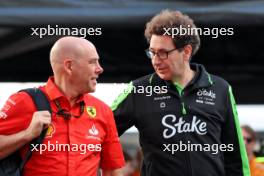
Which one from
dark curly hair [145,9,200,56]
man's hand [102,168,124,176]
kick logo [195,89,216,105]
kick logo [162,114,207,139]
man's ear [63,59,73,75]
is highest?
dark curly hair [145,9,200,56]

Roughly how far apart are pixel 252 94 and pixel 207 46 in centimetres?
50

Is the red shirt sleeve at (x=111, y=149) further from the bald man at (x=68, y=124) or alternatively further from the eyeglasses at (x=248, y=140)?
the eyeglasses at (x=248, y=140)

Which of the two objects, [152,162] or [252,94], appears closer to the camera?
[152,162]

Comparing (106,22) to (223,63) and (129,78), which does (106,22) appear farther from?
(223,63)

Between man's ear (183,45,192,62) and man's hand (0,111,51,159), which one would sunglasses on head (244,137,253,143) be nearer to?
man's ear (183,45,192,62)

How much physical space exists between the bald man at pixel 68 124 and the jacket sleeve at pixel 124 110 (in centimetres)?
25

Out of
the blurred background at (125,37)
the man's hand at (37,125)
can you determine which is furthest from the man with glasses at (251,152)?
the man's hand at (37,125)

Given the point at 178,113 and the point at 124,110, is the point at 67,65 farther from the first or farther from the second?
the point at 178,113

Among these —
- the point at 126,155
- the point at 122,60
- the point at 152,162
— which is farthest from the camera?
the point at 126,155

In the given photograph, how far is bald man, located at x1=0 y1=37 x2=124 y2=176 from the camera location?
3.62 meters

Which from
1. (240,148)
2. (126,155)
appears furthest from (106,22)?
(126,155)

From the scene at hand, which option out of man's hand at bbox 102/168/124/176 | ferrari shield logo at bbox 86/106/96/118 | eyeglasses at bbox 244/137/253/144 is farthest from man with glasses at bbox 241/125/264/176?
ferrari shield logo at bbox 86/106/96/118

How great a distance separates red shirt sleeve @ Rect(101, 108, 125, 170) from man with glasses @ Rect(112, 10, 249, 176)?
0.26m

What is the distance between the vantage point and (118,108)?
167 inches
